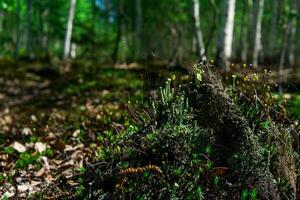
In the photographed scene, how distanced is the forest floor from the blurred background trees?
120 centimetres

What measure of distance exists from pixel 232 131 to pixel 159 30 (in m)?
41.6

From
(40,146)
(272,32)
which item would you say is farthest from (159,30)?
(40,146)

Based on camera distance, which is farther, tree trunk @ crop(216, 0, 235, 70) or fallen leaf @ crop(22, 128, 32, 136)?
tree trunk @ crop(216, 0, 235, 70)

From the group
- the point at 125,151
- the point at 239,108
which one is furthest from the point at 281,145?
the point at 125,151

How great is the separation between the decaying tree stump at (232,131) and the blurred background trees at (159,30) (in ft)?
2.60

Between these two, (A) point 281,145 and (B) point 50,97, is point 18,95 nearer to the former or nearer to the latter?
(B) point 50,97

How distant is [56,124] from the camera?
27.7 ft

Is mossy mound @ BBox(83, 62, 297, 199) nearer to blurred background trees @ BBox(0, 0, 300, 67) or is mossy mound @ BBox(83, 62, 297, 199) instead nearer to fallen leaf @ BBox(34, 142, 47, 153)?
blurred background trees @ BBox(0, 0, 300, 67)

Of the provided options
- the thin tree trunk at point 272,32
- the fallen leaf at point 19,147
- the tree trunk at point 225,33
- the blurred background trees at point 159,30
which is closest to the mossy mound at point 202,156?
the blurred background trees at point 159,30

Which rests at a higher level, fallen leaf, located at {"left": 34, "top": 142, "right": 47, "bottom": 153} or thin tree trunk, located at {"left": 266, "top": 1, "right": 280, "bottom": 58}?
thin tree trunk, located at {"left": 266, "top": 1, "right": 280, "bottom": 58}

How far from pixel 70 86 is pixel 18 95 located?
8.04ft

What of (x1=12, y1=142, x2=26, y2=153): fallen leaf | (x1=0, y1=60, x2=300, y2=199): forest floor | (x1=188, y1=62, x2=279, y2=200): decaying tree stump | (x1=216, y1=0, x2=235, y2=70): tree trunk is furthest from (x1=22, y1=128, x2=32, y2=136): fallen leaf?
(x1=216, y1=0, x2=235, y2=70): tree trunk

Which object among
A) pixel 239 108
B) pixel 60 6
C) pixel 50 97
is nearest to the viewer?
pixel 239 108

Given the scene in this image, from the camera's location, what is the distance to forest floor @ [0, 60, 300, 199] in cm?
544
